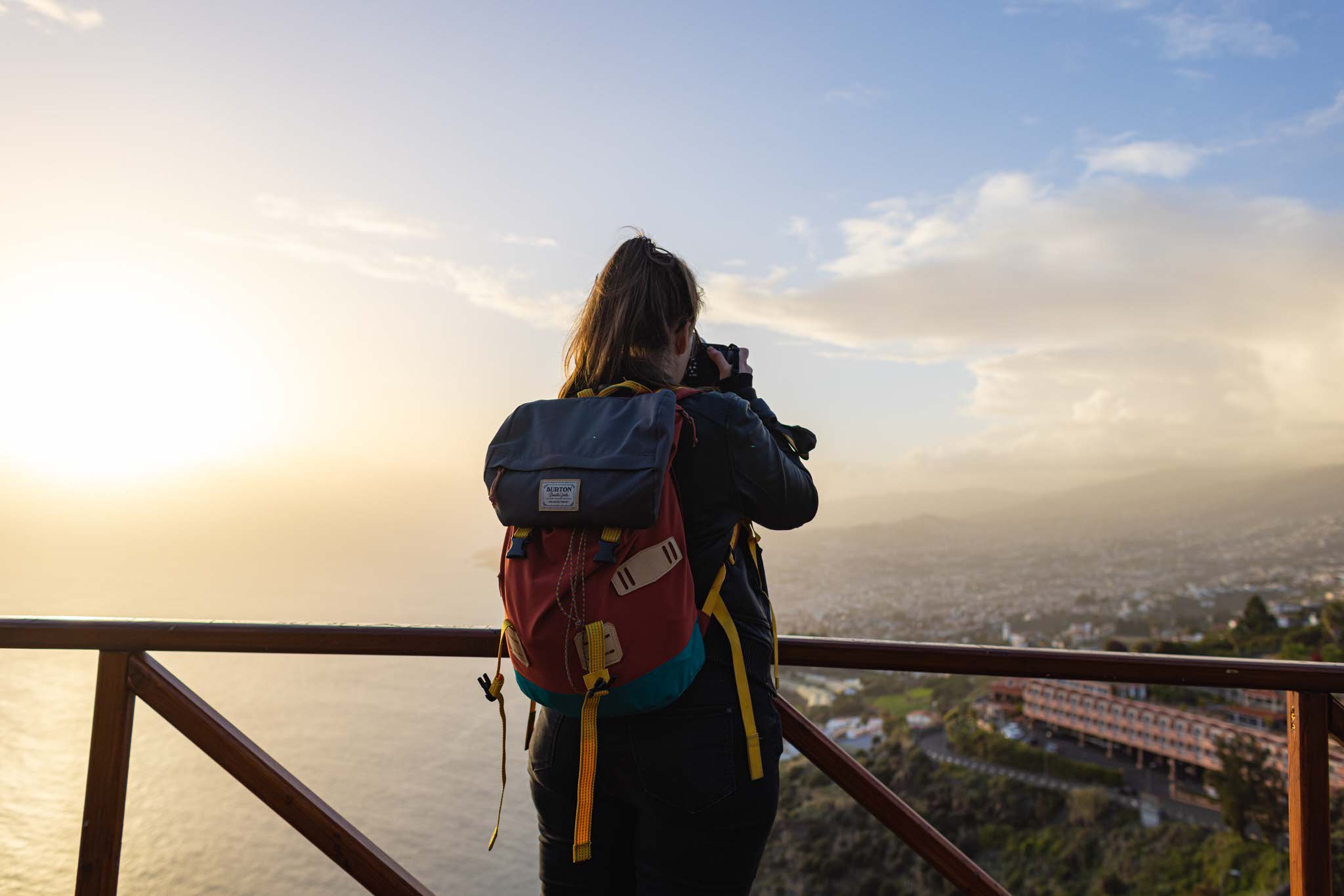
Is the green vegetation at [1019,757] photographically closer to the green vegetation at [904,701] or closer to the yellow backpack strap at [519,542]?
the green vegetation at [904,701]

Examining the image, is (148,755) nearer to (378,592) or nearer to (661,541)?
(378,592)

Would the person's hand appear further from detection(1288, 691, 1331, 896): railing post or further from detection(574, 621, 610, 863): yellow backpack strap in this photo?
detection(1288, 691, 1331, 896): railing post

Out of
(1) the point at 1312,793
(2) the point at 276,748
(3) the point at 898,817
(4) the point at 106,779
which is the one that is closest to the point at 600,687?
(3) the point at 898,817

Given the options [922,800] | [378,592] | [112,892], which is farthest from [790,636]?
[922,800]

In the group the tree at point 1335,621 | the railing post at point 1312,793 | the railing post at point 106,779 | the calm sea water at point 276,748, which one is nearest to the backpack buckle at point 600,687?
the calm sea water at point 276,748

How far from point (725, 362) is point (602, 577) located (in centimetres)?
46

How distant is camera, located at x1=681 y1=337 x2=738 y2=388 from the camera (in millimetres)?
1402

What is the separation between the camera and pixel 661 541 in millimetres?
1138

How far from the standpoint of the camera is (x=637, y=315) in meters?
1.29

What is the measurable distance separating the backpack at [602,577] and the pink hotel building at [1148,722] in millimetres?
27089

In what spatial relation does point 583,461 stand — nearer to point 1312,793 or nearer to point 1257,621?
point 1312,793

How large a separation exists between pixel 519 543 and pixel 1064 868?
3173 centimetres

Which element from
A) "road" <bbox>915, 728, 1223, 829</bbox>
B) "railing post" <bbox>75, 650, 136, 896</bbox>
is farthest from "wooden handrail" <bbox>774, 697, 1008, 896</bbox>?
"road" <bbox>915, 728, 1223, 829</bbox>

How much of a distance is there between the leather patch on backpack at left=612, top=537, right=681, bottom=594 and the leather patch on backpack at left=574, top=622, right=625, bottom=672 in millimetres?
53
